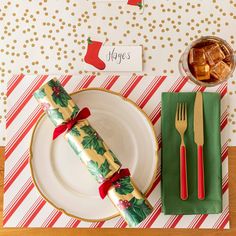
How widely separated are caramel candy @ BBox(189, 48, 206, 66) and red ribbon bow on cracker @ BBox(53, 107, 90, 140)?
0.80ft

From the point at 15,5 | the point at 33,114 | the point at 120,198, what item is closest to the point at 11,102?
the point at 33,114

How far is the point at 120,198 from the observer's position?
826mm

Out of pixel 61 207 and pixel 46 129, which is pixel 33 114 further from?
pixel 61 207

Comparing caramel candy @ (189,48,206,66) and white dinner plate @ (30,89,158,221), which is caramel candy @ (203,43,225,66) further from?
white dinner plate @ (30,89,158,221)

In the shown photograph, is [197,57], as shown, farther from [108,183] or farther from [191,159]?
[108,183]

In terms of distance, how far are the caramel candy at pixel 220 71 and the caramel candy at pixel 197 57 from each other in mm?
27

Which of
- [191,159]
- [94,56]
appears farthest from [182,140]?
[94,56]

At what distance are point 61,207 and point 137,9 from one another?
454mm

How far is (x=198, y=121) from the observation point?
3.01 feet

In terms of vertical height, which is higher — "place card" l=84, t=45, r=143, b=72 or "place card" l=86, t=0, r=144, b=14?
"place card" l=86, t=0, r=144, b=14

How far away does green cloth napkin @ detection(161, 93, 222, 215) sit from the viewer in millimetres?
909

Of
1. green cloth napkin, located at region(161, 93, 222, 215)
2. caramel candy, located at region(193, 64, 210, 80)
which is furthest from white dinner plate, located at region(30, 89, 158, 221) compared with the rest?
caramel candy, located at region(193, 64, 210, 80)

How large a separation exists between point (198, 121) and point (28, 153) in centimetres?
37

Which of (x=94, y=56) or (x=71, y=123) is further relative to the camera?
(x=94, y=56)
